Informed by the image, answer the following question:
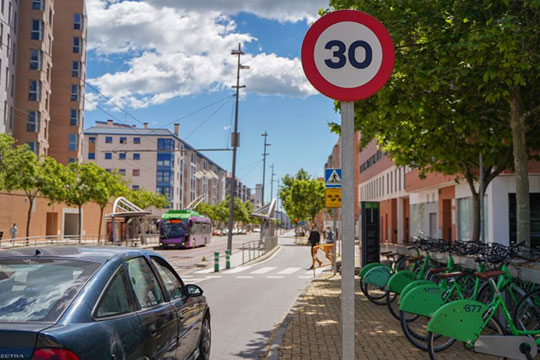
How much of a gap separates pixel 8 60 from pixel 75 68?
1456cm

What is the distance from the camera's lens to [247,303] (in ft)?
41.0

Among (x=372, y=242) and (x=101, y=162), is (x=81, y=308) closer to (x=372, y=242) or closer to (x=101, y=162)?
(x=372, y=242)

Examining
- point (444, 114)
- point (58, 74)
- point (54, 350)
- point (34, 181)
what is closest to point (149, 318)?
point (54, 350)

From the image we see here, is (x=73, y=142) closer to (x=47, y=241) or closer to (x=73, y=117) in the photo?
(x=73, y=117)

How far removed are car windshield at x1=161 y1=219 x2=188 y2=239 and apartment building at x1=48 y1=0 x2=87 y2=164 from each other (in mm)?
23404

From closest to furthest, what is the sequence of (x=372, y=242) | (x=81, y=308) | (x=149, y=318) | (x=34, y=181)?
(x=81, y=308), (x=149, y=318), (x=372, y=242), (x=34, y=181)

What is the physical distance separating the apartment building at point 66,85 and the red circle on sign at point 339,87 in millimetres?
63739

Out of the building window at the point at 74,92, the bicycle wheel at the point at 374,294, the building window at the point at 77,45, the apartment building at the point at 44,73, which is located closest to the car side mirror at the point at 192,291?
the bicycle wheel at the point at 374,294

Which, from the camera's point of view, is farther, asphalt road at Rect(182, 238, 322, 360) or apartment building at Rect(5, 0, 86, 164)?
apartment building at Rect(5, 0, 86, 164)

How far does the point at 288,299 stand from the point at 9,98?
1772 inches

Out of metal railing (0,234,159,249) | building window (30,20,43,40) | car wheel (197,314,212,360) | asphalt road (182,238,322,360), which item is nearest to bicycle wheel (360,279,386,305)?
asphalt road (182,238,322,360)

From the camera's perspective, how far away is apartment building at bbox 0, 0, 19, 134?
4697 cm

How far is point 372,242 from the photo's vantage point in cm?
1659

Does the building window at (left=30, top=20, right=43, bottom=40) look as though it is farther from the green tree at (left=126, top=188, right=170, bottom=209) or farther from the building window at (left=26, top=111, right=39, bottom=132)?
the green tree at (left=126, top=188, right=170, bottom=209)
